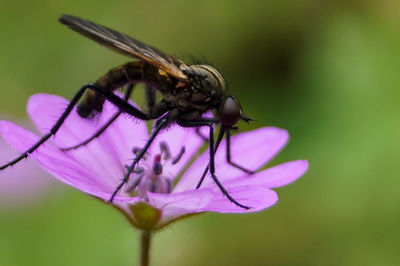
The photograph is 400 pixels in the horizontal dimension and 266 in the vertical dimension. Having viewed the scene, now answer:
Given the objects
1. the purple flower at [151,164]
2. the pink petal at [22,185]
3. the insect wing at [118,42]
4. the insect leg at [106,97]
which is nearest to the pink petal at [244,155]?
the purple flower at [151,164]

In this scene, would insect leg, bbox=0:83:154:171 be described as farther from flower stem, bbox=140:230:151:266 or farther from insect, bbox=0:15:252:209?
flower stem, bbox=140:230:151:266

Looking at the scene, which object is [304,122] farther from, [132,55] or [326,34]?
[132,55]

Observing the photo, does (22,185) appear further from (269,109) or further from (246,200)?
(246,200)

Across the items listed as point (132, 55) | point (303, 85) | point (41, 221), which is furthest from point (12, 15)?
point (132, 55)

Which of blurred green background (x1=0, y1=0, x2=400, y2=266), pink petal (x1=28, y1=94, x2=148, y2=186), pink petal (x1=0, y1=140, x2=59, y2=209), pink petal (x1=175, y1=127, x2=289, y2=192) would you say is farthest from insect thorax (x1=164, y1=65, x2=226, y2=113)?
pink petal (x1=0, y1=140, x2=59, y2=209)

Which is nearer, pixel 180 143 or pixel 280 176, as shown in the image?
pixel 280 176

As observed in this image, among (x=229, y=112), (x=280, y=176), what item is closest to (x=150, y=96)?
(x=229, y=112)

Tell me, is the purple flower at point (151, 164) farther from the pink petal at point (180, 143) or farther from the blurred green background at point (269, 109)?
the blurred green background at point (269, 109)
